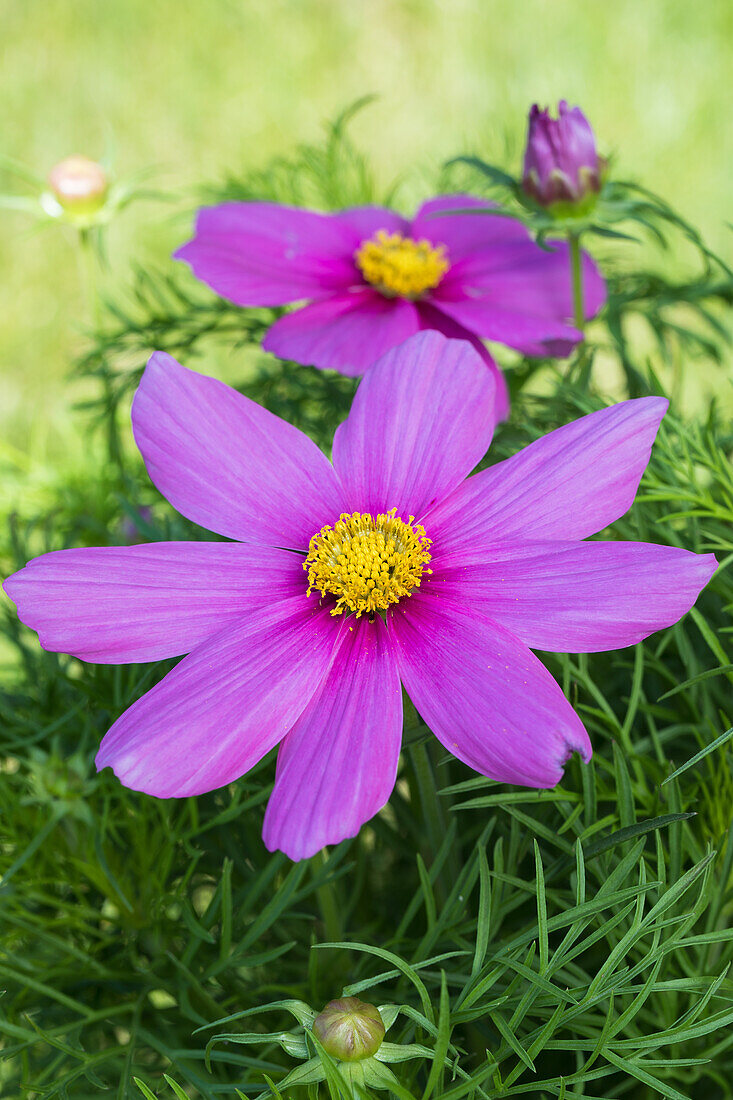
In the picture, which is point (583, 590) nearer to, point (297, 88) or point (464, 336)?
point (464, 336)

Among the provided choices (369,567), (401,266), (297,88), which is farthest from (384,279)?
(297,88)

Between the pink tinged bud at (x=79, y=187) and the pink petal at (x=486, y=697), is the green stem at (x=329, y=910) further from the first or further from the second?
the pink tinged bud at (x=79, y=187)

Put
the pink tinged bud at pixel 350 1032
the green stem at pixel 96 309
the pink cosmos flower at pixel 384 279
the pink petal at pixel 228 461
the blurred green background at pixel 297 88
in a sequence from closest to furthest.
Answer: the pink tinged bud at pixel 350 1032, the pink petal at pixel 228 461, the pink cosmos flower at pixel 384 279, the green stem at pixel 96 309, the blurred green background at pixel 297 88

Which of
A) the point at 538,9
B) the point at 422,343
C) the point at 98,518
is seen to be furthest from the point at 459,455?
the point at 538,9

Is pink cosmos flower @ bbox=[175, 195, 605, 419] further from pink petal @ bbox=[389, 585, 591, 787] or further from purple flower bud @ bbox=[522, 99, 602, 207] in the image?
pink petal @ bbox=[389, 585, 591, 787]

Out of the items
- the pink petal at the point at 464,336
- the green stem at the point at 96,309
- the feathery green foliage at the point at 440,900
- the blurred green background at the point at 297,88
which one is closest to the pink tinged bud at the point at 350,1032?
the feathery green foliage at the point at 440,900

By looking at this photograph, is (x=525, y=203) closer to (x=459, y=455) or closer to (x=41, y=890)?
(x=459, y=455)

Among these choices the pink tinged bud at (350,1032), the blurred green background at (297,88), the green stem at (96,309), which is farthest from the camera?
the blurred green background at (297,88)
